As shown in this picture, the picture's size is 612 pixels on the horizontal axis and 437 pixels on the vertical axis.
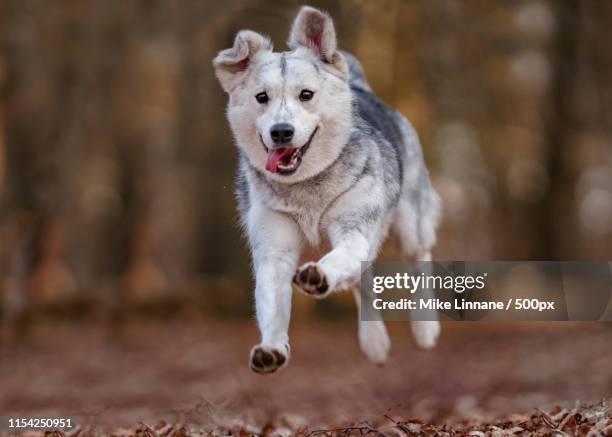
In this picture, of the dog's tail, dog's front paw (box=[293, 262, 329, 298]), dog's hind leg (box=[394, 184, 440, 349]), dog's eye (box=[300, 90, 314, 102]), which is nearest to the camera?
dog's front paw (box=[293, 262, 329, 298])

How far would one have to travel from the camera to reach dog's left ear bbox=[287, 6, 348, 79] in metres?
5.45

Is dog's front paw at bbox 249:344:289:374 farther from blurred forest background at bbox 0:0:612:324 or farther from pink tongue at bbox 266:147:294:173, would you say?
blurred forest background at bbox 0:0:612:324

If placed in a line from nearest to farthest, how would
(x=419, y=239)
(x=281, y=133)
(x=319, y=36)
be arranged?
(x=281, y=133), (x=319, y=36), (x=419, y=239)

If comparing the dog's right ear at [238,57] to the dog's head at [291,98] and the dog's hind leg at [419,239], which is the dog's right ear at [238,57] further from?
the dog's hind leg at [419,239]

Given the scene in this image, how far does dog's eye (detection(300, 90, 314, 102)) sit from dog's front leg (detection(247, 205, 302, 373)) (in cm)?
88

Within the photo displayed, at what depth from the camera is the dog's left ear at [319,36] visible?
17.9 ft

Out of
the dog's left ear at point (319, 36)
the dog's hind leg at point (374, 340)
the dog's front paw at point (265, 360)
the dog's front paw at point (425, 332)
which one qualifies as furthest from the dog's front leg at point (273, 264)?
the dog's front paw at point (425, 332)

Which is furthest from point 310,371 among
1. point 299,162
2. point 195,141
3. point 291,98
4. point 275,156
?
point 291,98

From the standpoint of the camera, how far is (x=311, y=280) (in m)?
4.46

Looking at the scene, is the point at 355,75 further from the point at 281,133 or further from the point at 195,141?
the point at 195,141

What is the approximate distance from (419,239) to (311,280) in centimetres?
322

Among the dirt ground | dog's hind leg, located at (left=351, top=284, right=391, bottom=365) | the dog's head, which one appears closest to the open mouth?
the dog's head

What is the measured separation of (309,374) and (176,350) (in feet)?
9.88

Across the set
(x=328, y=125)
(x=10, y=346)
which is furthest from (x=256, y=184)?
(x=10, y=346)
